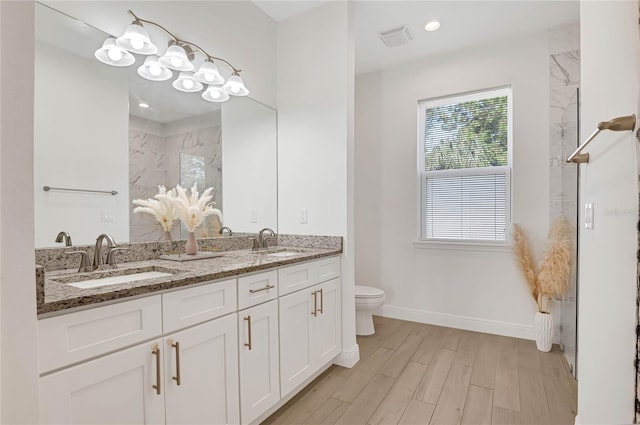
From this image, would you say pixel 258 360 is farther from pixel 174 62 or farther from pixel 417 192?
pixel 417 192

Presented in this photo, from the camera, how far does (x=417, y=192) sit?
3418 millimetres

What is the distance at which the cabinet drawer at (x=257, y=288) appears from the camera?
158 cm

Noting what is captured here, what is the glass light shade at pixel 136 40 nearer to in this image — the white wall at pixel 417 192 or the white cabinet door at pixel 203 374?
the white cabinet door at pixel 203 374

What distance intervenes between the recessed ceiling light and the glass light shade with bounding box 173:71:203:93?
6.74 feet

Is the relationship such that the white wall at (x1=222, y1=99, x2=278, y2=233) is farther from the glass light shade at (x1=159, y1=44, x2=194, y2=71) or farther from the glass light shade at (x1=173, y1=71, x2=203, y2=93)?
the glass light shade at (x1=159, y1=44, x2=194, y2=71)

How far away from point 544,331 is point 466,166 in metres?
1.64

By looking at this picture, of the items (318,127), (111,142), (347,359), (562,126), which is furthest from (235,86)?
(562,126)

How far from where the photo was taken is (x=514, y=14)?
2.65 meters

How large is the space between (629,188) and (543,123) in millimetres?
2286

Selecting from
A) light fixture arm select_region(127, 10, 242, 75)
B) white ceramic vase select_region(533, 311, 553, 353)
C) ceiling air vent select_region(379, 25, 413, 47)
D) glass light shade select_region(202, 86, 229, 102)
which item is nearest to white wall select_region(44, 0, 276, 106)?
light fixture arm select_region(127, 10, 242, 75)

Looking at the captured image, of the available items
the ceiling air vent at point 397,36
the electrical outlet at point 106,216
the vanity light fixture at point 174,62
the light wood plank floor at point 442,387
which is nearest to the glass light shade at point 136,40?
the vanity light fixture at point 174,62

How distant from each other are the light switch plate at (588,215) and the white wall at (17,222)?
79.7 inches

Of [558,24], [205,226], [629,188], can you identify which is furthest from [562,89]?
[205,226]

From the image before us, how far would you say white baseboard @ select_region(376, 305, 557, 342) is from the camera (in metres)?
2.96
